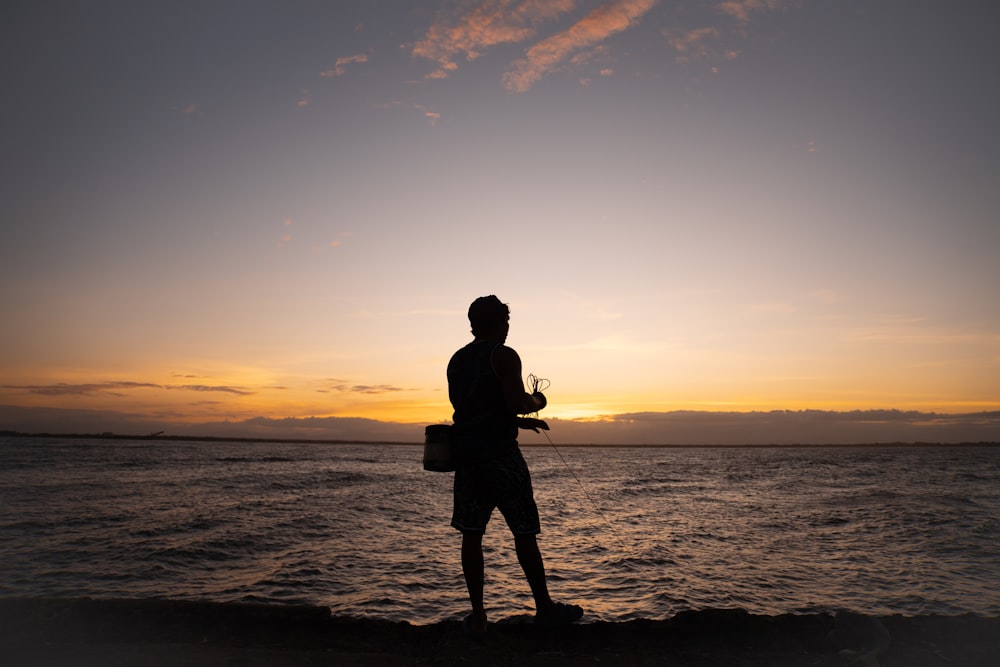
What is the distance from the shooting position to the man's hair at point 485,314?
4.29m

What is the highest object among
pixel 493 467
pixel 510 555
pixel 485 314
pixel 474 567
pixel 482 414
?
pixel 485 314

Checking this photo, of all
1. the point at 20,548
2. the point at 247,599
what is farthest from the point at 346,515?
the point at 247,599

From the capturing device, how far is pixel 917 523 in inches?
527

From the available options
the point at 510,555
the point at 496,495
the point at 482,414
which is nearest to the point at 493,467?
the point at 496,495

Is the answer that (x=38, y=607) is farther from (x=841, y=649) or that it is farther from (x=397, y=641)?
(x=841, y=649)

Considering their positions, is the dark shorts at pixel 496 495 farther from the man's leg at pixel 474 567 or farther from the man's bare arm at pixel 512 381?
the man's bare arm at pixel 512 381

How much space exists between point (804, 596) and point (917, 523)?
28.7 ft

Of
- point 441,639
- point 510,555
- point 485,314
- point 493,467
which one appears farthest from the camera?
point 510,555

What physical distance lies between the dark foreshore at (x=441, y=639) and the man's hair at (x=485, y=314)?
2.12 meters

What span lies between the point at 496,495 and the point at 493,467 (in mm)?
201

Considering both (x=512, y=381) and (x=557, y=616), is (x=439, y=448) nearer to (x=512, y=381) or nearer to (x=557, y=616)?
(x=512, y=381)

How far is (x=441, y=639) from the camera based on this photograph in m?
3.94

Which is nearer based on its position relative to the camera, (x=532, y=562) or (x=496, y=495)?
(x=532, y=562)

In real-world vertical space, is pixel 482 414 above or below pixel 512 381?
below
